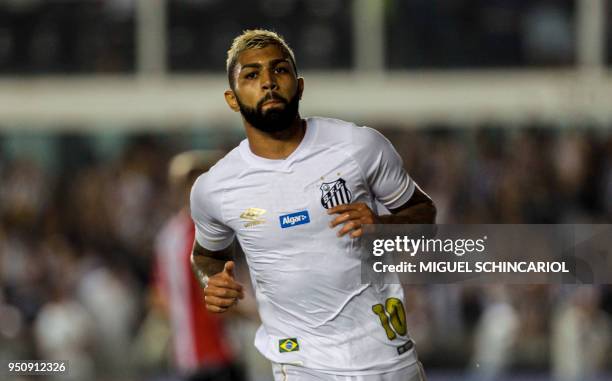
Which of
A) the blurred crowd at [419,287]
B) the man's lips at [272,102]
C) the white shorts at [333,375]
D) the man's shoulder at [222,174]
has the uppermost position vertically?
the man's lips at [272,102]

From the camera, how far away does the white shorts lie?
4.88 meters

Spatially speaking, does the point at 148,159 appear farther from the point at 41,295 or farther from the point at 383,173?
the point at 383,173

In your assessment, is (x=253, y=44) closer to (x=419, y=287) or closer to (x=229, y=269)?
(x=229, y=269)

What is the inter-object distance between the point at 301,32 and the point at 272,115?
11560 millimetres

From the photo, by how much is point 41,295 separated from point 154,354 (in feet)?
4.18

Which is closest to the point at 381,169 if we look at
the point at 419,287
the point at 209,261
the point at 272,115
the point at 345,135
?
the point at 345,135

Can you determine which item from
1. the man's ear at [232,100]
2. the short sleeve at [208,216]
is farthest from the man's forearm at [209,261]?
the man's ear at [232,100]

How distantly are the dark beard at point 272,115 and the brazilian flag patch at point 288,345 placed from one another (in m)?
0.77

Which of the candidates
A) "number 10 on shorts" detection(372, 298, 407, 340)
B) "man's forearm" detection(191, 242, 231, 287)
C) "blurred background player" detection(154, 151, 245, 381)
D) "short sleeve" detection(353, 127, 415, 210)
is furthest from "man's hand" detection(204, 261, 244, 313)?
"blurred background player" detection(154, 151, 245, 381)

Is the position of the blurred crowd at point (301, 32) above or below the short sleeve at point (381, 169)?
below

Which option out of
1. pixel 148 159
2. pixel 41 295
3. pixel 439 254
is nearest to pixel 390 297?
pixel 439 254

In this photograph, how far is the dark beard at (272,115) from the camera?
4840 mm

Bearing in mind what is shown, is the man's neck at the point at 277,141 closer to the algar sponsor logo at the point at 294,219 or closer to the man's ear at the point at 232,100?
the man's ear at the point at 232,100

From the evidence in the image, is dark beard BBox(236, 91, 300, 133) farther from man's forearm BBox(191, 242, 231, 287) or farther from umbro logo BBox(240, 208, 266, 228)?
man's forearm BBox(191, 242, 231, 287)
